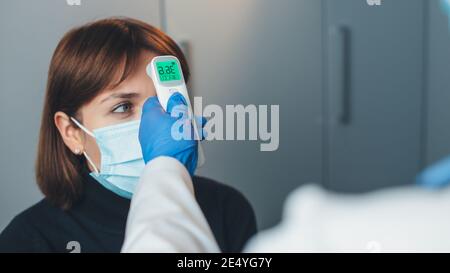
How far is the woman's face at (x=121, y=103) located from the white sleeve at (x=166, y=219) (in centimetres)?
49

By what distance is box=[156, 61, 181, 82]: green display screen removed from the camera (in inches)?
44.4

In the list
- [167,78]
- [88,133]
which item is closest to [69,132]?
[88,133]

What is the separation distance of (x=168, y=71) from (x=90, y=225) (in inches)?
14.8

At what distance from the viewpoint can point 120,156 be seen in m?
1.15

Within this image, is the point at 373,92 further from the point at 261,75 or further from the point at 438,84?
the point at 261,75

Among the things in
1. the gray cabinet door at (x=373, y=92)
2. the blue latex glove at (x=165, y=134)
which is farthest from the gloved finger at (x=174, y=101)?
the gray cabinet door at (x=373, y=92)

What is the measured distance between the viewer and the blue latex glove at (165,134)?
93 centimetres

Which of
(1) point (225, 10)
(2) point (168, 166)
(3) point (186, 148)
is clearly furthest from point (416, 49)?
(2) point (168, 166)

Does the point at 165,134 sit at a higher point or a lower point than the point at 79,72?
lower

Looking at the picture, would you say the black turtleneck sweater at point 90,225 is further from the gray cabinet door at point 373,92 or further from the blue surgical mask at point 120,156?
the gray cabinet door at point 373,92

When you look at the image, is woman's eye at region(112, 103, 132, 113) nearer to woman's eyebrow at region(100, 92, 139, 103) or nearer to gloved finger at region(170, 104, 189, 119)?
woman's eyebrow at region(100, 92, 139, 103)

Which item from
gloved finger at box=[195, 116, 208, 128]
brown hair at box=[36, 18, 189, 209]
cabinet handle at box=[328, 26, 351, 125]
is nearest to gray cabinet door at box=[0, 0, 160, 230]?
brown hair at box=[36, 18, 189, 209]

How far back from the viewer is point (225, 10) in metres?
1.20

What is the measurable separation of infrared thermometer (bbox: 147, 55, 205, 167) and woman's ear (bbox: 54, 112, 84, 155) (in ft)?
0.69
